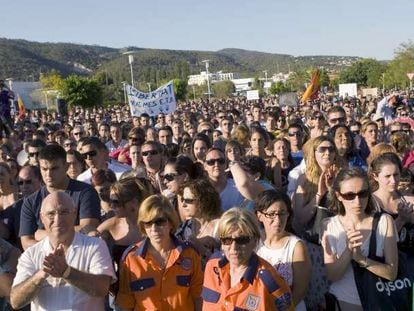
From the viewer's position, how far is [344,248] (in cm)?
345

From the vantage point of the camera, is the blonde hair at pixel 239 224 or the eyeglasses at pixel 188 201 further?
the eyeglasses at pixel 188 201

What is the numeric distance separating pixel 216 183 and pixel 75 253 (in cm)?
186

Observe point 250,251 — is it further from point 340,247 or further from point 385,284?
point 385,284

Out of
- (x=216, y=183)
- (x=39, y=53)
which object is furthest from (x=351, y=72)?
(x=39, y=53)

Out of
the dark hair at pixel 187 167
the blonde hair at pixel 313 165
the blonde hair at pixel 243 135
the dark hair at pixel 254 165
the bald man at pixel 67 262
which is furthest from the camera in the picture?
the blonde hair at pixel 243 135

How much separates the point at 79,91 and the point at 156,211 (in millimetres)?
47407

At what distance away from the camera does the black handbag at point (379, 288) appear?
341 centimetres

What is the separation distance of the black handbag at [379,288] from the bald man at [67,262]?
150cm

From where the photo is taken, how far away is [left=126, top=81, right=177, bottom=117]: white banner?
48.1 ft

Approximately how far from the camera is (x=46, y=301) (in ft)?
10.8

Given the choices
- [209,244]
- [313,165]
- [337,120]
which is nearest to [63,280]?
[209,244]

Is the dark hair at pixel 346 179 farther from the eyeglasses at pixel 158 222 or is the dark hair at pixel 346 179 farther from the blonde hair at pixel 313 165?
the eyeglasses at pixel 158 222

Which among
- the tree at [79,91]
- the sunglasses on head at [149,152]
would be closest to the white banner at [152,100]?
the sunglasses on head at [149,152]

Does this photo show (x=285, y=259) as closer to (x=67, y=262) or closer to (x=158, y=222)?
(x=158, y=222)
